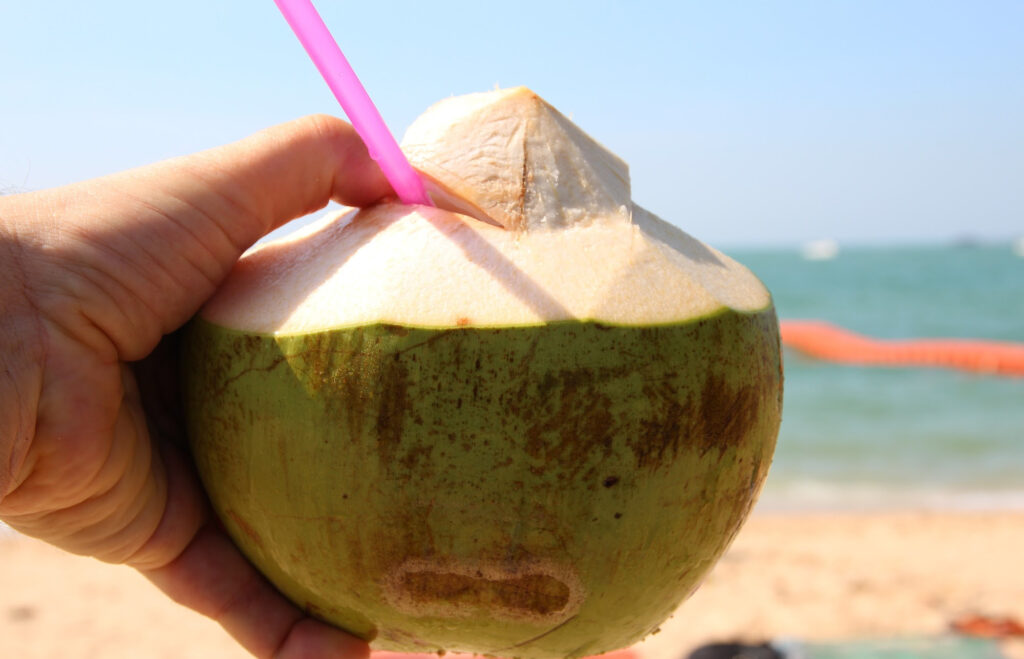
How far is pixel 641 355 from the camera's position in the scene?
107 cm

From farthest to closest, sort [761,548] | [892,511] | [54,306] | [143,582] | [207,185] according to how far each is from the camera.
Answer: [892,511] < [761,548] < [143,582] < [207,185] < [54,306]

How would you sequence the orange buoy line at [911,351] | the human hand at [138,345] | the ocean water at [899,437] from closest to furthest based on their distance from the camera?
the human hand at [138,345]
the ocean water at [899,437]
the orange buoy line at [911,351]

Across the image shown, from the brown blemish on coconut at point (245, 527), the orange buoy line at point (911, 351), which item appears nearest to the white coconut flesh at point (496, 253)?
the brown blemish on coconut at point (245, 527)

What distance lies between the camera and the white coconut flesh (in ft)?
3.56

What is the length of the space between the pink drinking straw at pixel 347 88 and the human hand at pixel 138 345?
0.15 metres

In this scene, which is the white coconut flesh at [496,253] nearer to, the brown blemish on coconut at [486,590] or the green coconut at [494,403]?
the green coconut at [494,403]

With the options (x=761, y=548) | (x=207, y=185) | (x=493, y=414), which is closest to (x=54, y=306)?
(x=207, y=185)

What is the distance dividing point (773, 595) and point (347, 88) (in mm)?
4967

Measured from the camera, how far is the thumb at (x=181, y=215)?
1235 mm

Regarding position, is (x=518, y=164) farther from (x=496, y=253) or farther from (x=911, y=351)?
(x=911, y=351)

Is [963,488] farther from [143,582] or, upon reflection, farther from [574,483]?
[574,483]

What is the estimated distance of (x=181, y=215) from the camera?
50.3 inches

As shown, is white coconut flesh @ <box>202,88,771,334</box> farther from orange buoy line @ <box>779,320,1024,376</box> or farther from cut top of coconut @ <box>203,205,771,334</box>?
orange buoy line @ <box>779,320,1024,376</box>

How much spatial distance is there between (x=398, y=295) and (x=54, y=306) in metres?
0.49
